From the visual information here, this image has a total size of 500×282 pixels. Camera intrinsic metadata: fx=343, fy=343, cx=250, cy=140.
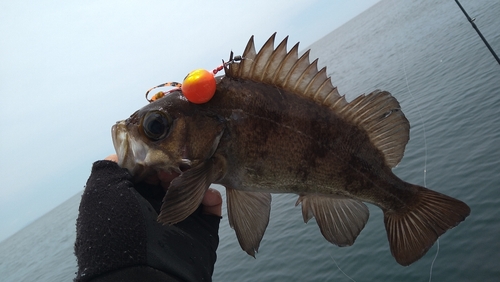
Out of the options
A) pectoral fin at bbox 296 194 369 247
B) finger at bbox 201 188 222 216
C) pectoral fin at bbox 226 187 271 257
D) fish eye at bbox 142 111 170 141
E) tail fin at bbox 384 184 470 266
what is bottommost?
tail fin at bbox 384 184 470 266

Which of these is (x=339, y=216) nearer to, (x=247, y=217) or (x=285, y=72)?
(x=247, y=217)

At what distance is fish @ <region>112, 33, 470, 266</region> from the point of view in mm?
2674

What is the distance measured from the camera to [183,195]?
2398 millimetres

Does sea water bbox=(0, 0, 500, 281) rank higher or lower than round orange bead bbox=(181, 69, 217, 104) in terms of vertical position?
lower

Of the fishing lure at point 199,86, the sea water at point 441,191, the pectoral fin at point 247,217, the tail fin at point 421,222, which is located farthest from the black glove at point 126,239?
the sea water at point 441,191

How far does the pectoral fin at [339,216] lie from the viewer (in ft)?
9.77

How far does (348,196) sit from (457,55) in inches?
1042

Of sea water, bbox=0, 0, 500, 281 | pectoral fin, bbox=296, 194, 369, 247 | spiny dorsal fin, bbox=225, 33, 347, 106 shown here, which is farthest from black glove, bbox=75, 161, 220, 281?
sea water, bbox=0, 0, 500, 281

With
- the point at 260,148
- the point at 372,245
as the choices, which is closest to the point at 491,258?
the point at 372,245

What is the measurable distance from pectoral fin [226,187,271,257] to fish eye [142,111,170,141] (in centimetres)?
74

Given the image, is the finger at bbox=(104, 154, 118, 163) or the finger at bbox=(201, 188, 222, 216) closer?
the finger at bbox=(104, 154, 118, 163)

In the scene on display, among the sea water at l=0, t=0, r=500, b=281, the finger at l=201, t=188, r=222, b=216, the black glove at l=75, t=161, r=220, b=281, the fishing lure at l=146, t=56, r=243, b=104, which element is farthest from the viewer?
the sea water at l=0, t=0, r=500, b=281

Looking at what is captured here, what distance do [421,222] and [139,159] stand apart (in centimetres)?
233

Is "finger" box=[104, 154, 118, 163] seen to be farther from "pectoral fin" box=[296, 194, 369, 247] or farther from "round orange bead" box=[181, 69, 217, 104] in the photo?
"pectoral fin" box=[296, 194, 369, 247]
